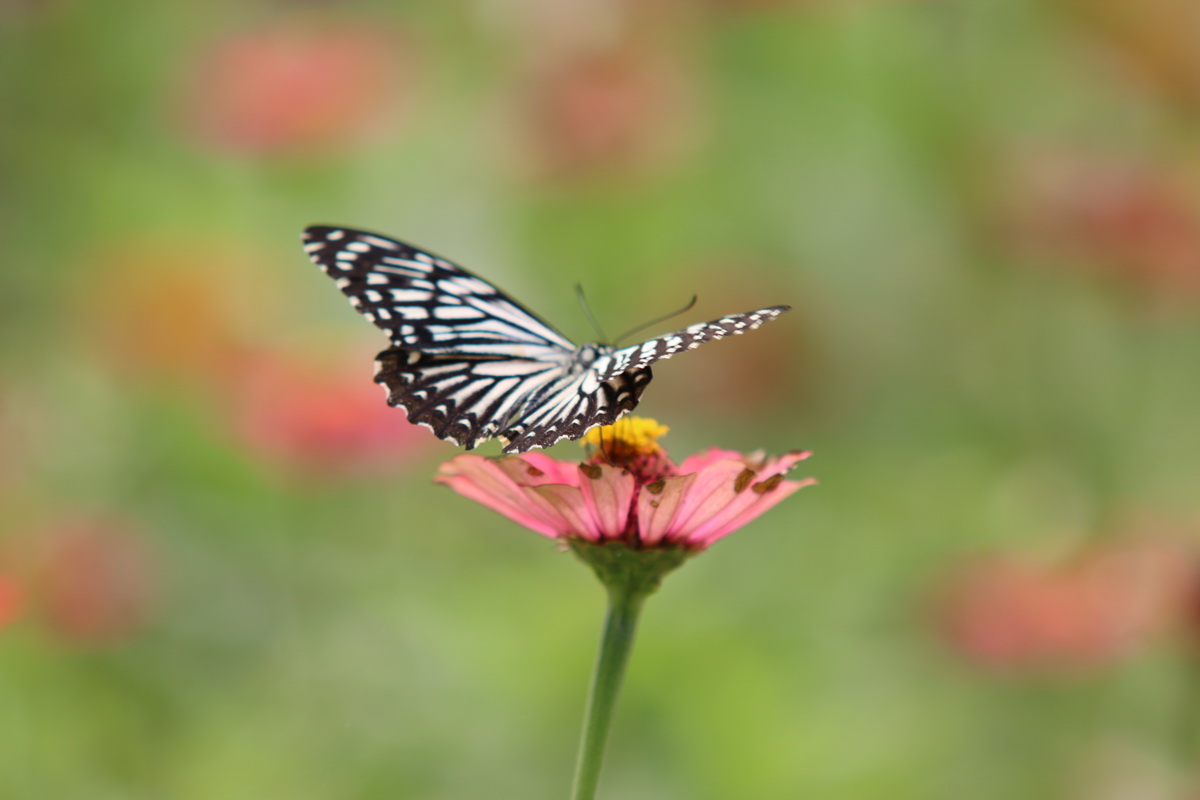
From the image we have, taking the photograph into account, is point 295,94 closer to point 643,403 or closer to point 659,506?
point 643,403

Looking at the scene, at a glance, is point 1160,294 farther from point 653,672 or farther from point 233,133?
point 233,133

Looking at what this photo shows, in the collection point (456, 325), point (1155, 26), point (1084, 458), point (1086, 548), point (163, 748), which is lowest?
point (163, 748)

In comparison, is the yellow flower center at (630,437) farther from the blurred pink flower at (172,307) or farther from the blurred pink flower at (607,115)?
the blurred pink flower at (607,115)

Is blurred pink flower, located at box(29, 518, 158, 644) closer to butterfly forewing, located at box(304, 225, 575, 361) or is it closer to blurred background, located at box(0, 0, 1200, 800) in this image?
blurred background, located at box(0, 0, 1200, 800)

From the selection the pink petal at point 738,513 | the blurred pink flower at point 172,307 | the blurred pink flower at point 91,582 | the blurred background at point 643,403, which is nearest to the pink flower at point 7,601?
the blurred background at point 643,403

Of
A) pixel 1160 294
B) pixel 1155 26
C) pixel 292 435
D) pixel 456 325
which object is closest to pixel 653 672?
pixel 292 435

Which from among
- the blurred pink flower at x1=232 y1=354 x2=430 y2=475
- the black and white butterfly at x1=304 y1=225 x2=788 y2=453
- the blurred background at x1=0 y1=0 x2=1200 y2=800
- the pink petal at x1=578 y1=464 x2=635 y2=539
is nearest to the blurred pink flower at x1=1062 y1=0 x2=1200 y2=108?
the blurred background at x1=0 y1=0 x2=1200 y2=800
